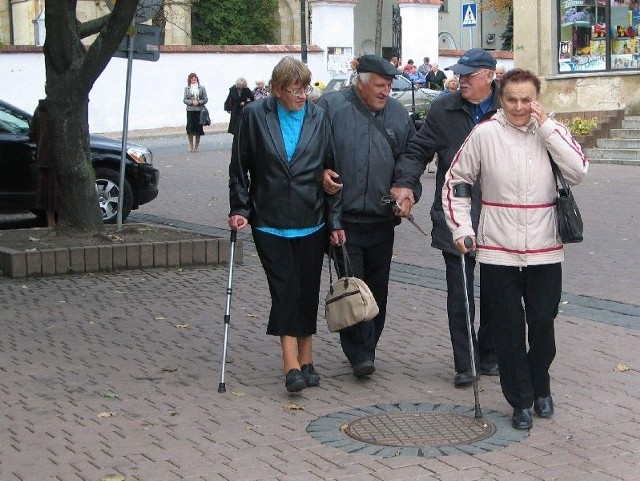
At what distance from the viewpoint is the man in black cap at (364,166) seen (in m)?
7.19

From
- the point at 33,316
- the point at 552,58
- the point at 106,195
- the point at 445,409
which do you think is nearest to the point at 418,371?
the point at 445,409

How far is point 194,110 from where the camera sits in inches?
1122

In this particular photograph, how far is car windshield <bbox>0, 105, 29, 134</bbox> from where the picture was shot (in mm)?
14820

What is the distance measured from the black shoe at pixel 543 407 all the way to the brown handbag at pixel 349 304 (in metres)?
1.02

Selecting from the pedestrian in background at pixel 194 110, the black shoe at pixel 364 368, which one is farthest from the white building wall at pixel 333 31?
the black shoe at pixel 364 368

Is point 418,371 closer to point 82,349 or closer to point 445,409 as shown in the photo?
point 445,409

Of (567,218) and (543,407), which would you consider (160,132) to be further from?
(567,218)

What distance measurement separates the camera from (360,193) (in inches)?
284

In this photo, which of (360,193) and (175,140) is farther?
(175,140)

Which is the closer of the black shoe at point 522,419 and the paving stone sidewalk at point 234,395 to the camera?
the paving stone sidewalk at point 234,395

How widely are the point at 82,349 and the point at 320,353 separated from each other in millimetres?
1569

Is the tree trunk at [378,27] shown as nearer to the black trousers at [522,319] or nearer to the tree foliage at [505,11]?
the tree foliage at [505,11]

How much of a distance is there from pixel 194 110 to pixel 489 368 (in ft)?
71.5

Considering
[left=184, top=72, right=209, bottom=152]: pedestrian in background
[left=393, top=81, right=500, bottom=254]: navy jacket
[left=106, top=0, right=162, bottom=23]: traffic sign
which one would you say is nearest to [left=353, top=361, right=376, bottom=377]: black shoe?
[left=393, top=81, right=500, bottom=254]: navy jacket
